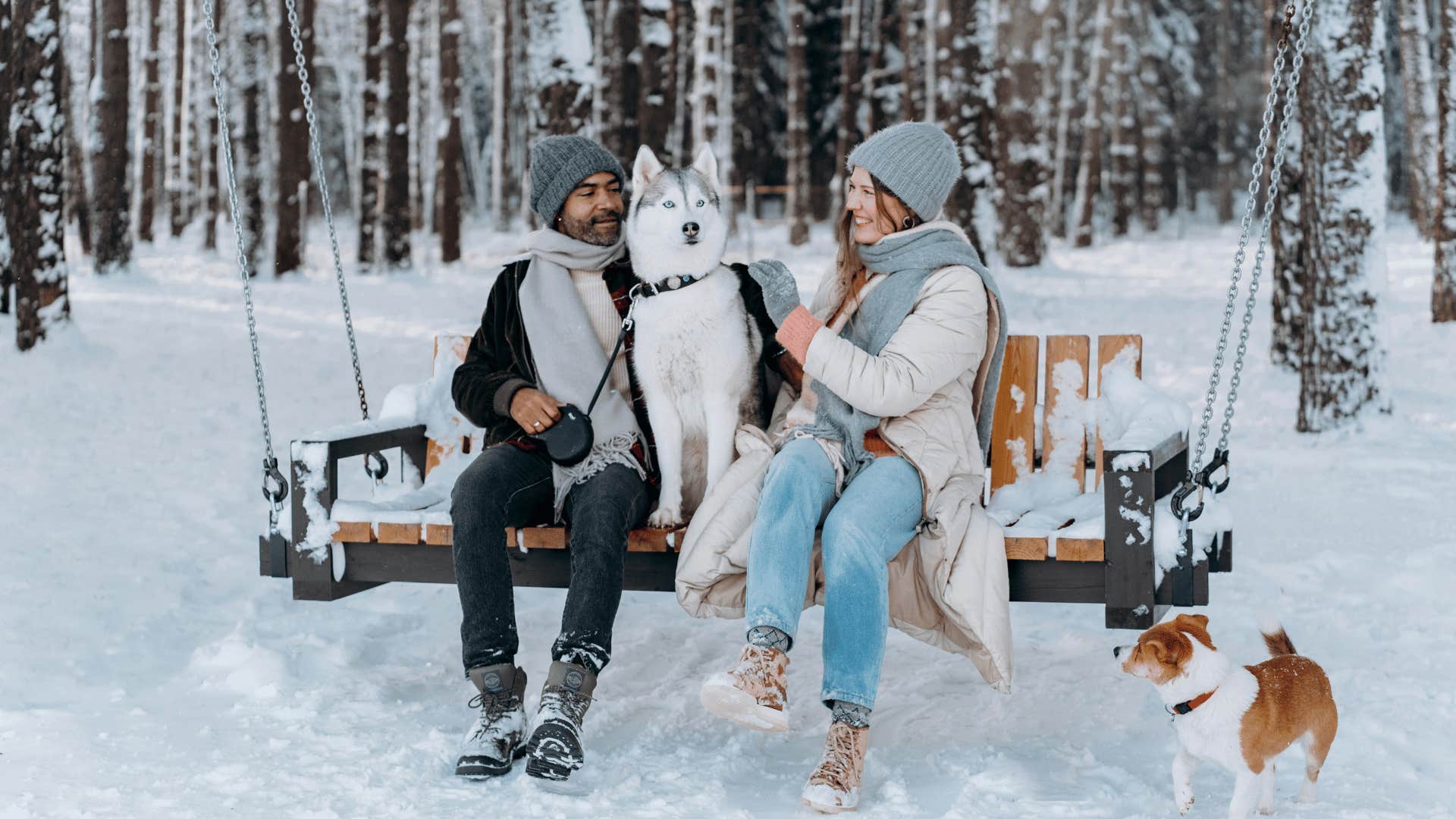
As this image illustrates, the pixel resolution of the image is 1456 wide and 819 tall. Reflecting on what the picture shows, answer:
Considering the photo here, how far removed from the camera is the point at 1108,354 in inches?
153

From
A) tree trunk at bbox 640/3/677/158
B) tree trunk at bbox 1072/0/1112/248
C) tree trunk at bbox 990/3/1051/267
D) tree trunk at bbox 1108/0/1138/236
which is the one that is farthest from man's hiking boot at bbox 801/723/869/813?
tree trunk at bbox 1108/0/1138/236

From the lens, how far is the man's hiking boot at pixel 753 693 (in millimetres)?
2846

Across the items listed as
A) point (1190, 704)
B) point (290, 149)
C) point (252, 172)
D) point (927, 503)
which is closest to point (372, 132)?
point (290, 149)

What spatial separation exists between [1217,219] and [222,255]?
26682 mm

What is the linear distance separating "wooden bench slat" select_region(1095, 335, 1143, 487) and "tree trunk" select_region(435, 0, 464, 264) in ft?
48.3

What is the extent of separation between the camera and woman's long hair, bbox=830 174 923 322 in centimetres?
341

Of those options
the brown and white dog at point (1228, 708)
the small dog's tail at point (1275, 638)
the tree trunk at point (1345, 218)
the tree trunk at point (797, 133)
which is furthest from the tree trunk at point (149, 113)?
the brown and white dog at point (1228, 708)

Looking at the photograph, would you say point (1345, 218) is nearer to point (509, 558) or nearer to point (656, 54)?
point (656, 54)

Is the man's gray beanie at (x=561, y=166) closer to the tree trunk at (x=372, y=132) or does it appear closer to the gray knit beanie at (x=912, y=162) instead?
the gray knit beanie at (x=912, y=162)

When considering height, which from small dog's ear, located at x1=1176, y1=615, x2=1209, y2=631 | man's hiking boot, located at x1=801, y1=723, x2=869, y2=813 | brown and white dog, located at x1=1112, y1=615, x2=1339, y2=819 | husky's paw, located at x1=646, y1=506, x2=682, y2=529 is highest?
husky's paw, located at x1=646, y1=506, x2=682, y2=529

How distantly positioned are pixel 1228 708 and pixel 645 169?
6.47ft

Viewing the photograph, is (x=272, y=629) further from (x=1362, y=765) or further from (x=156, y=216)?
(x=156, y=216)

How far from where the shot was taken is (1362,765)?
3.17 metres

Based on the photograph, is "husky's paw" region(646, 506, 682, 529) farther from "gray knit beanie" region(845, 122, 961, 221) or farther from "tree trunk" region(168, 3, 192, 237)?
"tree trunk" region(168, 3, 192, 237)
